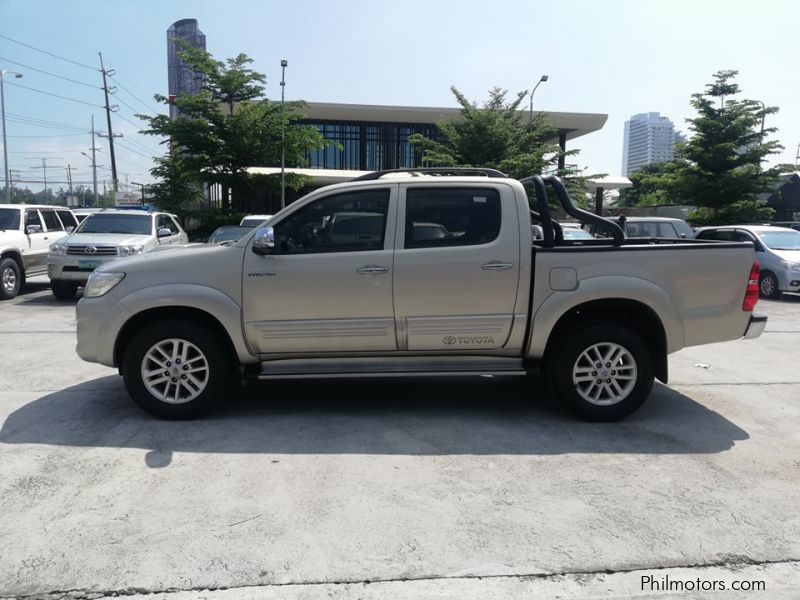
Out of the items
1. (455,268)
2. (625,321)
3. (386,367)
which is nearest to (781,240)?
(625,321)

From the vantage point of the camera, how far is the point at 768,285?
1449cm

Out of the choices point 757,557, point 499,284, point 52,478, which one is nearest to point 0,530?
point 52,478

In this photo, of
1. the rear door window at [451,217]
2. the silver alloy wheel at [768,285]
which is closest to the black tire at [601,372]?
the rear door window at [451,217]

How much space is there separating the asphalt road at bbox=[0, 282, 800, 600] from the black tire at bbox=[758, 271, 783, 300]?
9.33 metres

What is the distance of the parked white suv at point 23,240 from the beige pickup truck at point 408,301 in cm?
900

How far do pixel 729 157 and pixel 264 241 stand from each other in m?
28.6

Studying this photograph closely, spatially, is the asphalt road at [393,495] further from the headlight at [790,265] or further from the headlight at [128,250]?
the headlight at [790,265]

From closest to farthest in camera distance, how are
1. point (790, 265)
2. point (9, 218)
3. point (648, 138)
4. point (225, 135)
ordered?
point (9, 218)
point (790, 265)
point (225, 135)
point (648, 138)

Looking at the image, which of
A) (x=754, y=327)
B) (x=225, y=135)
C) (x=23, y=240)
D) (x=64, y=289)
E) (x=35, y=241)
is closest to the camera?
(x=754, y=327)

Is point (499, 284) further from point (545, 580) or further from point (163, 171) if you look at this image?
point (163, 171)

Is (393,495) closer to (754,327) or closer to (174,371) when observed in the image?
(174,371)

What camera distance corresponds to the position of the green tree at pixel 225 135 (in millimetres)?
25062
